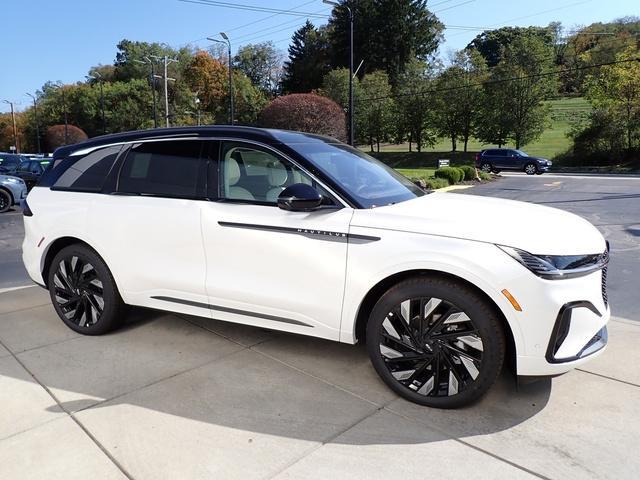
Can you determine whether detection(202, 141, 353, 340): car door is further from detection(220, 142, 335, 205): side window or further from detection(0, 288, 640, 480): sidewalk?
detection(0, 288, 640, 480): sidewalk

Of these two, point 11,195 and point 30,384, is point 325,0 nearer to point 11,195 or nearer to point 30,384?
point 11,195

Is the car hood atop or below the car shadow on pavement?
atop

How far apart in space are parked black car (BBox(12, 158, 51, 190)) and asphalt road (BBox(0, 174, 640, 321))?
9.88 ft

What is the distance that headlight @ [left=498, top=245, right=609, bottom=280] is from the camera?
271cm

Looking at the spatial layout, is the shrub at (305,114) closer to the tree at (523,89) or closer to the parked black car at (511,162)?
the parked black car at (511,162)

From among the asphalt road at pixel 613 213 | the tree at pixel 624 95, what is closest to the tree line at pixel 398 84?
the tree at pixel 624 95

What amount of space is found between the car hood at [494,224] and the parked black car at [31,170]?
17.2m

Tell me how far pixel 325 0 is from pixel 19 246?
1619 cm

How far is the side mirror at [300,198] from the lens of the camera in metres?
3.14

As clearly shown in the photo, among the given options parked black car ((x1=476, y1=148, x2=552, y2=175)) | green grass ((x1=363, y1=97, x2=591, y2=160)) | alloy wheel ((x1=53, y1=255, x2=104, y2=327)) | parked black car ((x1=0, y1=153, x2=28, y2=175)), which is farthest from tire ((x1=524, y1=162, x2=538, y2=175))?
alloy wheel ((x1=53, y1=255, x2=104, y2=327))

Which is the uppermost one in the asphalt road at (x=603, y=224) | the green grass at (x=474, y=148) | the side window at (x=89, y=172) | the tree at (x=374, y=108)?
the tree at (x=374, y=108)

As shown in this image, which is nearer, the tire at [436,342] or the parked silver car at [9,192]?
the tire at [436,342]

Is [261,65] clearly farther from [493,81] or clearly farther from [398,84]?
[493,81]

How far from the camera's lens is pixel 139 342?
4.10 m
